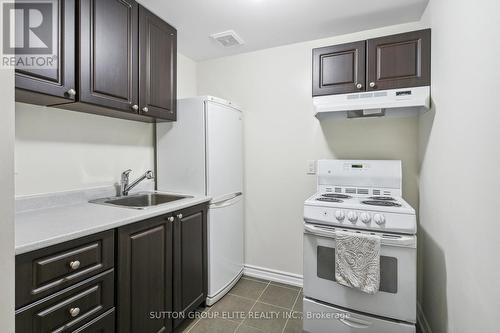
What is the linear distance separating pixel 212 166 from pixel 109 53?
3.34 ft

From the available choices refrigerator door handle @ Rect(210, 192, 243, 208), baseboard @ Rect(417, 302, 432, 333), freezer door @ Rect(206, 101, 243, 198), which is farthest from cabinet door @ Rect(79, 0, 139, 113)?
baseboard @ Rect(417, 302, 432, 333)

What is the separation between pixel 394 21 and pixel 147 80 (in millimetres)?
1950

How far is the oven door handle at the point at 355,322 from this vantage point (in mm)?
1528

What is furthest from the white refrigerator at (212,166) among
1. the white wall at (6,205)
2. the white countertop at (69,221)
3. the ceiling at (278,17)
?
the white wall at (6,205)

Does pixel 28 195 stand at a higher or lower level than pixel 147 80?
lower

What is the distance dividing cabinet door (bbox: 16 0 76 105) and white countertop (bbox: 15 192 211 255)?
0.63 m

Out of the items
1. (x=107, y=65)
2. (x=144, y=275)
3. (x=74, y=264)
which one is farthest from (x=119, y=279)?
(x=107, y=65)

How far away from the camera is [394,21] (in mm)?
2010

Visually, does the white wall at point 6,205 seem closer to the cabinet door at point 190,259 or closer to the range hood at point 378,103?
the cabinet door at point 190,259

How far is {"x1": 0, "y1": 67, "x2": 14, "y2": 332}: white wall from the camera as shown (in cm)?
67

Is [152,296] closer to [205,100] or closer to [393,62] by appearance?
[205,100]

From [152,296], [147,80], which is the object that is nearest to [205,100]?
[147,80]

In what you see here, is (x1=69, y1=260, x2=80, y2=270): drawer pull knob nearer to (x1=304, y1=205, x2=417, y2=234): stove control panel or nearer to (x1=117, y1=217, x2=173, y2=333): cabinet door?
(x1=117, y1=217, x2=173, y2=333): cabinet door

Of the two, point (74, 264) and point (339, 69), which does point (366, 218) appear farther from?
point (74, 264)
